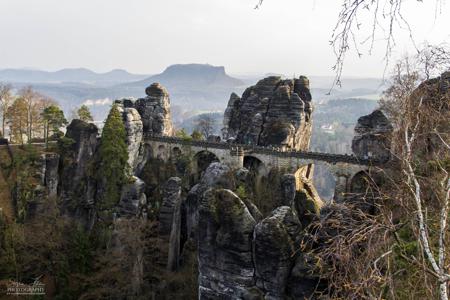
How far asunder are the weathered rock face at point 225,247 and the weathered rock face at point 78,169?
2412 cm

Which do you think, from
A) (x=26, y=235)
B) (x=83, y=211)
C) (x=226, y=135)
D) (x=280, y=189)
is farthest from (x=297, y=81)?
(x=26, y=235)

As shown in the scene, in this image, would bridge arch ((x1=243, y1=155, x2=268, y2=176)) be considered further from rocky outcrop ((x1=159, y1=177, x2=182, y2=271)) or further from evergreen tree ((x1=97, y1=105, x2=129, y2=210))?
evergreen tree ((x1=97, y1=105, x2=129, y2=210))

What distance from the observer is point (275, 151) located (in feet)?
128

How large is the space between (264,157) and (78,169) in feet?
60.5

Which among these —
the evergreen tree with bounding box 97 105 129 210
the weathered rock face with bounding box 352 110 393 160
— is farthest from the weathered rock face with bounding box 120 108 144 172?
the weathered rock face with bounding box 352 110 393 160

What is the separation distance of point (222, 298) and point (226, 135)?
3186cm

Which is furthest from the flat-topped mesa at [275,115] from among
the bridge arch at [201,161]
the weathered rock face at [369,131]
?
the weathered rock face at [369,131]

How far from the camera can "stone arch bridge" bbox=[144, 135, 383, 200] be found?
3541 cm

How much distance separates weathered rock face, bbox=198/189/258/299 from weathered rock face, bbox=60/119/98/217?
2412cm

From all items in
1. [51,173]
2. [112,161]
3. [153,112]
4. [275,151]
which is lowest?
[51,173]
